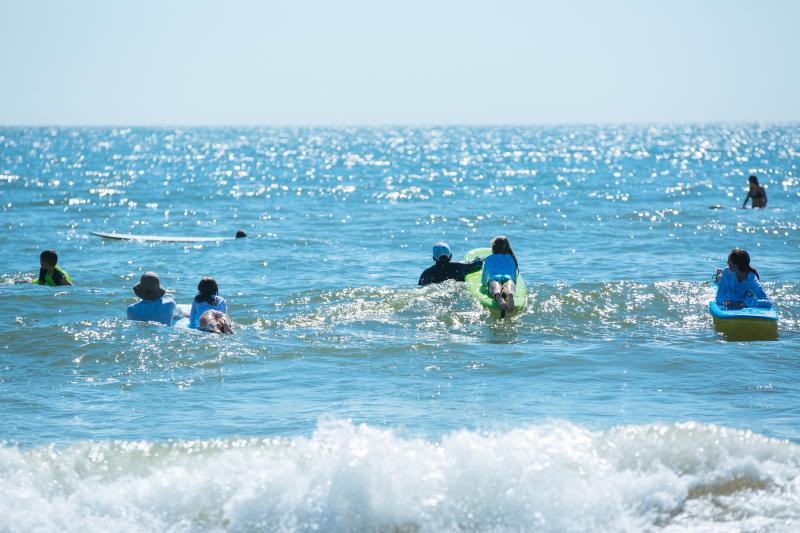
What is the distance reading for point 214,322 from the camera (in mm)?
10914

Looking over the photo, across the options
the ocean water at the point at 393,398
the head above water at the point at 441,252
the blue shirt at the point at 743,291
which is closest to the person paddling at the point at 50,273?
the ocean water at the point at 393,398

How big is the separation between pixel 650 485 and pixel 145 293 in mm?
6759

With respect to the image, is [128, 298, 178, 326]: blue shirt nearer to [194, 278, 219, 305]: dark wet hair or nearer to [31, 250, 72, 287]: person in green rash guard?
[194, 278, 219, 305]: dark wet hair

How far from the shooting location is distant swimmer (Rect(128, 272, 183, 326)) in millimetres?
11273

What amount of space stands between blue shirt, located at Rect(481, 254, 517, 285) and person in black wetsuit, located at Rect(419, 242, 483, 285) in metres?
0.82

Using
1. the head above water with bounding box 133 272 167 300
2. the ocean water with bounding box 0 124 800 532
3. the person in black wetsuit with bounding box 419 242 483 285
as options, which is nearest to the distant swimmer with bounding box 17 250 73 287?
the ocean water with bounding box 0 124 800 532

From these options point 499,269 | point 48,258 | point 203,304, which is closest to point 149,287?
point 203,304

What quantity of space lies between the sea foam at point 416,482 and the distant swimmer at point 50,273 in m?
7.25

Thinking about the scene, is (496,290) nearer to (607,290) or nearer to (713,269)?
(607,290)

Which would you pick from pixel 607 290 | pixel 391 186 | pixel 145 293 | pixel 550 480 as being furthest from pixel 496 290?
pixel 391 186

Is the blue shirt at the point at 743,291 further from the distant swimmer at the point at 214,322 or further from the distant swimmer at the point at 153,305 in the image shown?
the distant swimmer at the point at 153,305

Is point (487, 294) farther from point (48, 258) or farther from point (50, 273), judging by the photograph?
point (50, 273)

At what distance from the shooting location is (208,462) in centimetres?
712

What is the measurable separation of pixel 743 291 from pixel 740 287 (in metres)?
0.07
